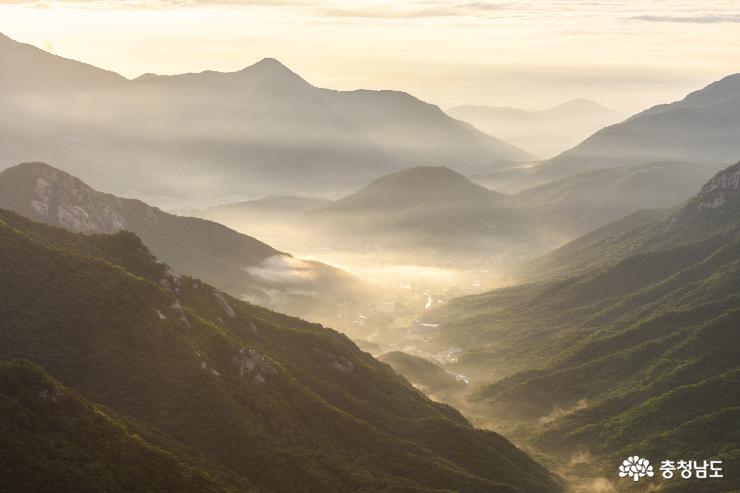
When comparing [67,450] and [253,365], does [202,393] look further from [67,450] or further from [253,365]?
[67,450]

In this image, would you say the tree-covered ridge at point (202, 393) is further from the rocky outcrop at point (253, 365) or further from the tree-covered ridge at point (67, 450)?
the tree-covered ridge at point (67, 450)

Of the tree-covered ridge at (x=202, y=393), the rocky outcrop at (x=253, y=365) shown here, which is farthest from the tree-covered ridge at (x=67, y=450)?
the rocky outcrop at (x=253, y=365)

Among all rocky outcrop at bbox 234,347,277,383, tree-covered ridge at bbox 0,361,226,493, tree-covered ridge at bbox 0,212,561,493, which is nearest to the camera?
tree-covered ridge at bbox 0,361,226,493

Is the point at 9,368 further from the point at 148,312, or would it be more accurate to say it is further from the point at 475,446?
the point at 475,446

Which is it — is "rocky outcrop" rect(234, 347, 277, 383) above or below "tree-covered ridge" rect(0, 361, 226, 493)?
above

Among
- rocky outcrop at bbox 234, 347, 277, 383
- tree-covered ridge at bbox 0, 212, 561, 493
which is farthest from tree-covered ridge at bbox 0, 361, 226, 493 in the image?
rocky outcrop at bbox 234, 347, 277, 383

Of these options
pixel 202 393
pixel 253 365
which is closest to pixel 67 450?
pixel 202 393

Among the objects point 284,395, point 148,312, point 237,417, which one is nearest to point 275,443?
point 237,417

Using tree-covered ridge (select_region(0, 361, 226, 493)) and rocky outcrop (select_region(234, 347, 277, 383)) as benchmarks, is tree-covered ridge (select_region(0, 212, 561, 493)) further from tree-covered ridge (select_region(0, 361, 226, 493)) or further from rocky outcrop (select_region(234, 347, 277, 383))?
tree-covered ridge (select_region(0, 361, 226, 493))
